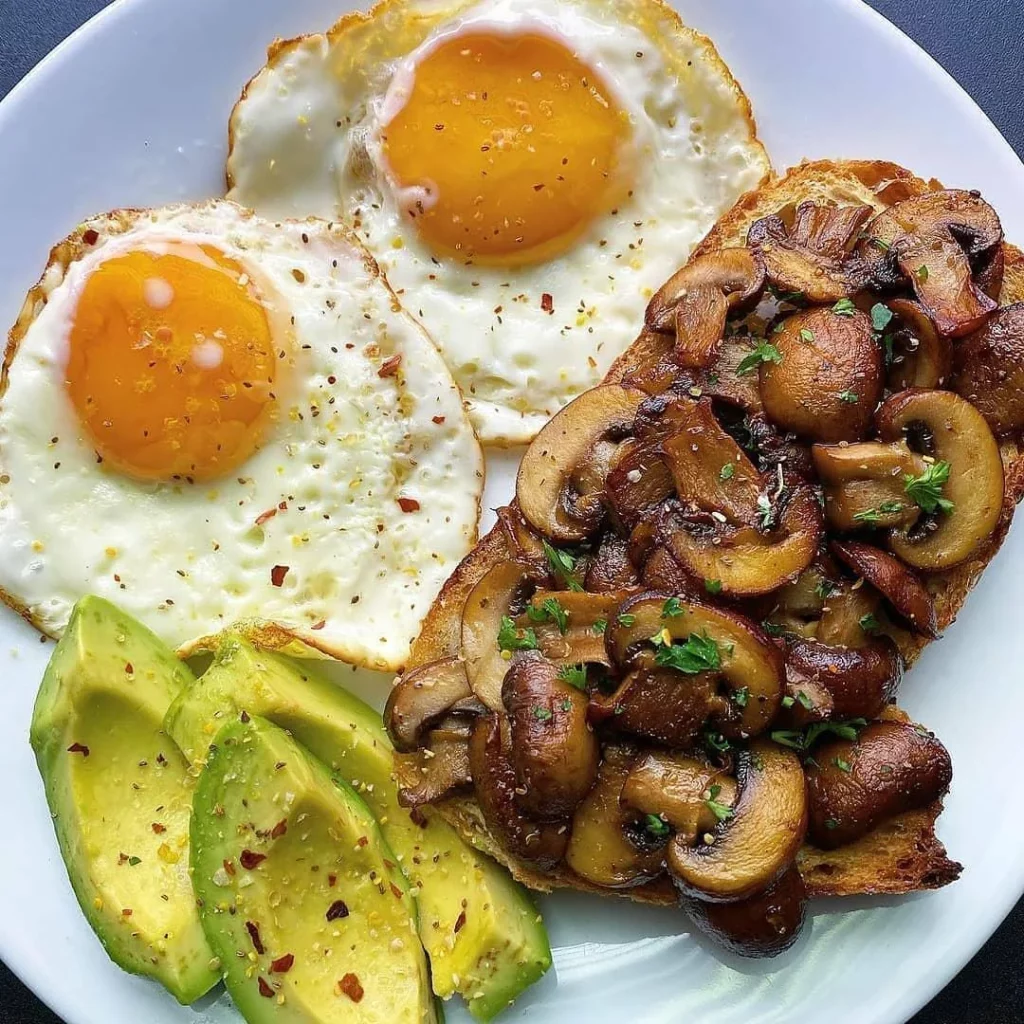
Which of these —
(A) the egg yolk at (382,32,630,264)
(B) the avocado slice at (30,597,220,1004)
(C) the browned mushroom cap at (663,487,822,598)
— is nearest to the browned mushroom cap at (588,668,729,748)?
(C) the browned mushroom cap at (663,487,822,598)

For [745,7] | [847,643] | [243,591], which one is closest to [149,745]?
[243,591]

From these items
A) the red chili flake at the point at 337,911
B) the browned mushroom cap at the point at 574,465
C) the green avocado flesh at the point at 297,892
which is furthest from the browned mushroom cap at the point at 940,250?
the red chili flake at the point at 337,911

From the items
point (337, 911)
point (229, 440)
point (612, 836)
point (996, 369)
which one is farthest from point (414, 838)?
point (996, 369)

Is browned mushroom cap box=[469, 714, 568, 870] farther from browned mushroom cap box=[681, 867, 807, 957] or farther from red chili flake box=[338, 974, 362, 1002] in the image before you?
red chili flake box=[338, 974, 362, 1002]

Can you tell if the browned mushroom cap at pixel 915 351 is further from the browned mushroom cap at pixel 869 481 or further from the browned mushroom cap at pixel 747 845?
the browned mushroom cap at pixel 747 845

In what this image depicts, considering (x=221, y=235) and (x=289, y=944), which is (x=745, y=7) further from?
(x=289, y=944)
